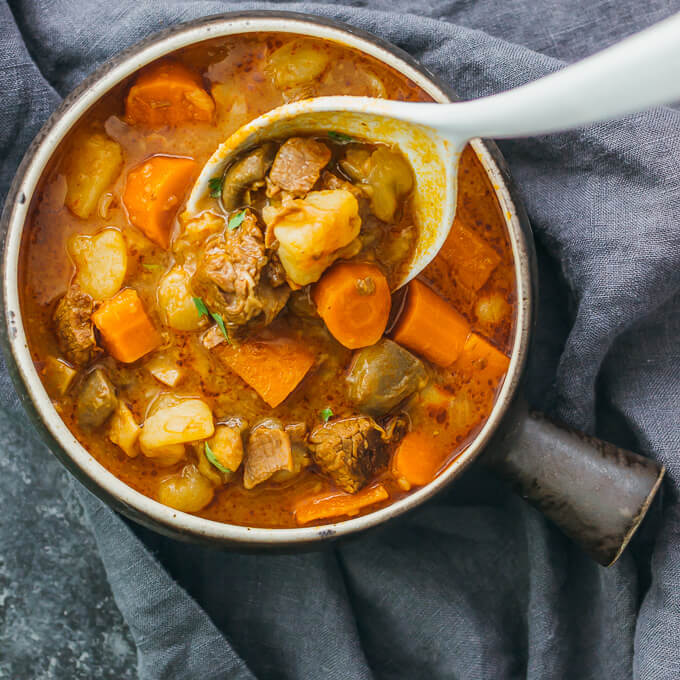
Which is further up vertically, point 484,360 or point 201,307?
point 201,307

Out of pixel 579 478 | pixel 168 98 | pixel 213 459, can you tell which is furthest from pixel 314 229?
pixel 579 478

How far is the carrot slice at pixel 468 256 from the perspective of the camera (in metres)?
2.14

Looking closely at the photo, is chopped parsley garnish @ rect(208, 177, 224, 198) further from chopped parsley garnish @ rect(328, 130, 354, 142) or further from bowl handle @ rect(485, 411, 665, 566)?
bowl handle @ rect(485, 411, 665, 566)

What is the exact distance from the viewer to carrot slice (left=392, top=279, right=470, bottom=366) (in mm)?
2131

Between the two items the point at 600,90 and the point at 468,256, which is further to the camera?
the point at 468,256

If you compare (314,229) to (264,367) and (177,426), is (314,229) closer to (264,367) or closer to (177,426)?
(264,367)

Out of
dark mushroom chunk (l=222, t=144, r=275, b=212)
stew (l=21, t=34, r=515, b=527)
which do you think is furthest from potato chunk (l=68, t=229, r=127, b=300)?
dark mushroom chunk (l=222, t=144, r=275, b=212)

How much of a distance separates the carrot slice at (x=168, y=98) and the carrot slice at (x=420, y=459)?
1016mm

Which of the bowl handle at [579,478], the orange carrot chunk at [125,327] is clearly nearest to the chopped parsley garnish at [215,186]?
the orange carrot chunk at [125,327]

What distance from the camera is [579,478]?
212 cm

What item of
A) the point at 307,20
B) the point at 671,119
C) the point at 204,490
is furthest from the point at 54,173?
the point at 671,119

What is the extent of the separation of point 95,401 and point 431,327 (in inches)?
35.2

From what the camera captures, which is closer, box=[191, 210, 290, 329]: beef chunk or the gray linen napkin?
box=[191, 210, 290, 329]: beef chunk

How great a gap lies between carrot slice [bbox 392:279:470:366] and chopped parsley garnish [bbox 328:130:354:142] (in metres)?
0.41
